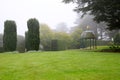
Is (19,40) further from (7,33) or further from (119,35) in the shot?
(119,35)

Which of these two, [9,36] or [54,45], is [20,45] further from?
[9,36]

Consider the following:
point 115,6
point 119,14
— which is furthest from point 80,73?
point 119,14

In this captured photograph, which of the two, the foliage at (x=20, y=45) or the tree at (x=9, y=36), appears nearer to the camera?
the tree at (x=9, y=36)

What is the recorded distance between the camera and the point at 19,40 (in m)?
27.4

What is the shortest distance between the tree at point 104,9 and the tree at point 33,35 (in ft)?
11.9

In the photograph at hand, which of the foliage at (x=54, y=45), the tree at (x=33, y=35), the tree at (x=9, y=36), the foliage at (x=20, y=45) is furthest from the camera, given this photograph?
the foliage at (x=54, y=45)

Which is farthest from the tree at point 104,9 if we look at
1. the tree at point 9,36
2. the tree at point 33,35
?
the tree at point 9,36

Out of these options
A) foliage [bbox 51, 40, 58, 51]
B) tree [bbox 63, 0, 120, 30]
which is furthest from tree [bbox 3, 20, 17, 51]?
foliage [bbox 51, 40, 58, 51]

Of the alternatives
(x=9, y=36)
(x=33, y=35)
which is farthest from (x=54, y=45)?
(x=9, y=36)

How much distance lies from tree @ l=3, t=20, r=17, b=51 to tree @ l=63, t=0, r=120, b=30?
5480mm

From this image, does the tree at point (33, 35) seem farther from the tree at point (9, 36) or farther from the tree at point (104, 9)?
the tree at point (104, 9)

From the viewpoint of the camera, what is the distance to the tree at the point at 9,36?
2041cm

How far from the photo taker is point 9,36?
20578mm

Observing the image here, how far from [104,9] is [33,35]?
6.83 m
